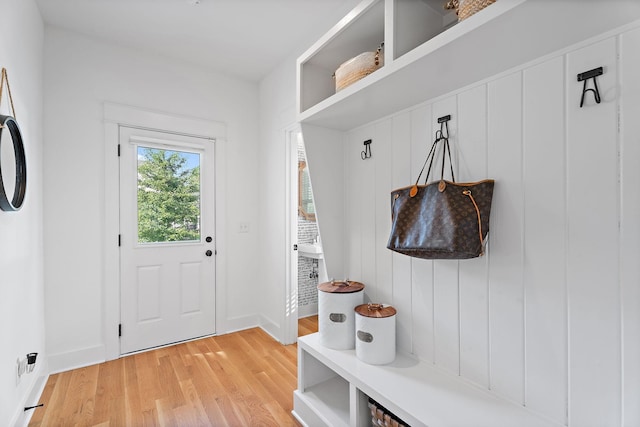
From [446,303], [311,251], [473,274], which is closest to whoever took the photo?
[473,274]

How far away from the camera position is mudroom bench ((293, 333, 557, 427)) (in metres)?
Answer: 1.04

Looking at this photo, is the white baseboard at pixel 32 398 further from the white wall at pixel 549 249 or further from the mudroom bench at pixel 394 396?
the white wall at pixel 549 249

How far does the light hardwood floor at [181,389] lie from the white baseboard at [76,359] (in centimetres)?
5

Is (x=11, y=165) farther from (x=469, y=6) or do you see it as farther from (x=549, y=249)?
(x=549, y=249)

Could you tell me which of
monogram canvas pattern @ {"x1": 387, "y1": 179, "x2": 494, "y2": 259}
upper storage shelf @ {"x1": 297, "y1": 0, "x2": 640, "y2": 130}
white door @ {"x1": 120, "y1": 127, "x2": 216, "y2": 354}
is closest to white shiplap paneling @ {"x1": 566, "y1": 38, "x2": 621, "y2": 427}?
upper storage shelf @ {"x1": 297, "y1": 0, "x2": 640, "y2": 130}

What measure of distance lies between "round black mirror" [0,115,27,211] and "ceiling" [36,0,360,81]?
116 cm

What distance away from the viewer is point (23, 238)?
→ 1728 millimetres

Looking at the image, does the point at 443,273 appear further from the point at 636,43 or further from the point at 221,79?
the point at 221,79

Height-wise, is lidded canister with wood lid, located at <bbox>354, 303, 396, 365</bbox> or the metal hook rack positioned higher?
the metal hook rack

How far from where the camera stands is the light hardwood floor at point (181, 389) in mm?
1723

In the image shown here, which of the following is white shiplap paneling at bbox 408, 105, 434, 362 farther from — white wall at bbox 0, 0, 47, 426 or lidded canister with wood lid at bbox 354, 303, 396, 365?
white wall at bbox 0, 0, 47, 426

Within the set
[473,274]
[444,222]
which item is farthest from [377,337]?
[444,222]

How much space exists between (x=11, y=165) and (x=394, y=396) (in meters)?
2.12

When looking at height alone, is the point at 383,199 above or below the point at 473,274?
above
